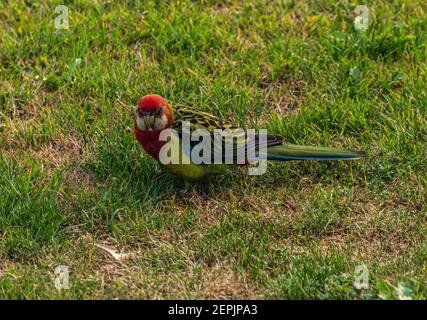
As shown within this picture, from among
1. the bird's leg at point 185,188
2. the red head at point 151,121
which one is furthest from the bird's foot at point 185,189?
the red head at point 151,121

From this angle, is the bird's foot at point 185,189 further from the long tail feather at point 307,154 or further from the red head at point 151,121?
the long tail feather at point 307,154

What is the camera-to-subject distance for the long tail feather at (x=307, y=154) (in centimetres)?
574

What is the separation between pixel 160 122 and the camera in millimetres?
5582

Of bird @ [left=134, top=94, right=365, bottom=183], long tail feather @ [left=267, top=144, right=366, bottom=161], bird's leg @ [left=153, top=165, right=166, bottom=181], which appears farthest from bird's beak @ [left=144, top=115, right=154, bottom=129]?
long tail feather @ [left=267, top=144, right=366, bottom=161]

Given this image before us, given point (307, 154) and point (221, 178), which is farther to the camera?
point (221, 178)

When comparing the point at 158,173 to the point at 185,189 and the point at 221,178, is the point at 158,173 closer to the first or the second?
the point at 185,189

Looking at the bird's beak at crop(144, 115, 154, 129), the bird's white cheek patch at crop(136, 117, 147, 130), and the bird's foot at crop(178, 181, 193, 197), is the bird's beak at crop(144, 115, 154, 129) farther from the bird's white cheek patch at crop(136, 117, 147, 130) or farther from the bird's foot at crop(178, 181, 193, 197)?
the bird's foot at crop(178, 181, 193, 197)

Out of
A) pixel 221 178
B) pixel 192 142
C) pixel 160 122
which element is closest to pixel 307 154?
pixel 221 178

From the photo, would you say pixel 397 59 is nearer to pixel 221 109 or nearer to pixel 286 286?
pixel 221 109

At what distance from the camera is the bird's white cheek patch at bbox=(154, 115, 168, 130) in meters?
5.56

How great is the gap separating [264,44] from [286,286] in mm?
2740

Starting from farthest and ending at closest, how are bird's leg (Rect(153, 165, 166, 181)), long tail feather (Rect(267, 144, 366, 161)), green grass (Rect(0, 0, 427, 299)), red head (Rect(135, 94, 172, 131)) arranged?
1. bird's leg (Rect(153, 165, 166, 181))
2. long tail feather (Rect(267, 144, 366, 161))
3. red head (Rect(135, 94, 172, 131))
4. green grass (Rect(0, 0, 427, 299))

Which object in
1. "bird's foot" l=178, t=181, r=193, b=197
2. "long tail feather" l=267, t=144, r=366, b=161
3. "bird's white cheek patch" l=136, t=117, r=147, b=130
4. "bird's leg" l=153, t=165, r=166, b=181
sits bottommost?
"bird's foot" l=178, t=181, r=193, b=197

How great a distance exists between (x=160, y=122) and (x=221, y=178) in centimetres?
65
